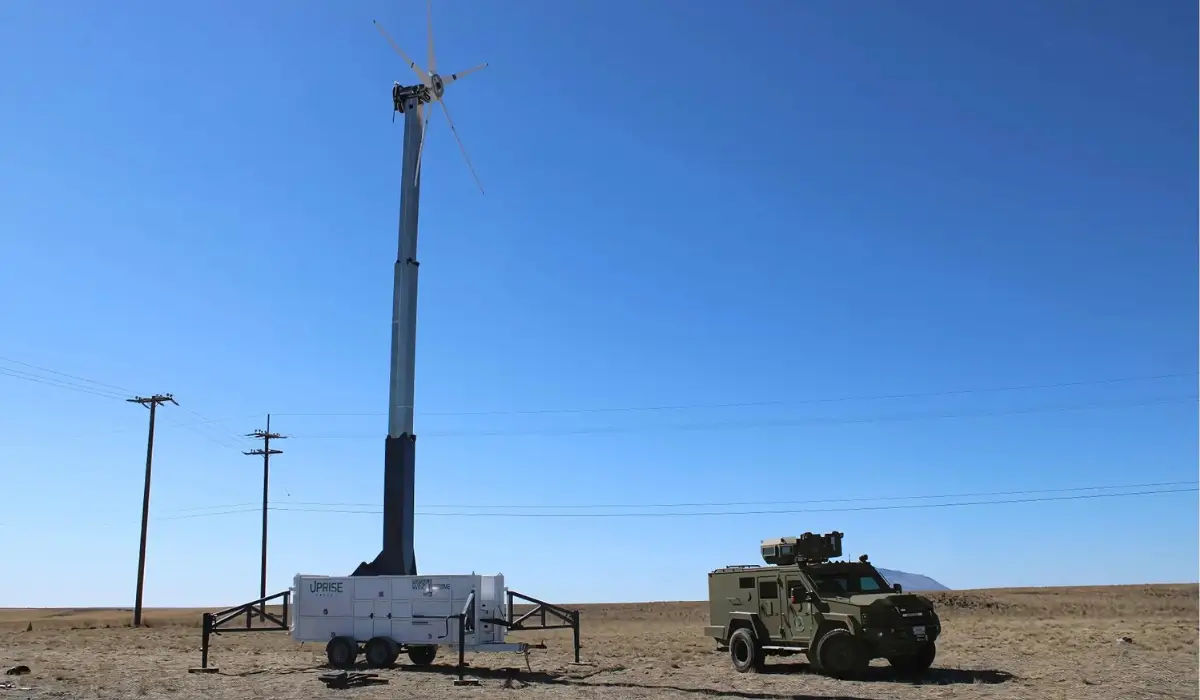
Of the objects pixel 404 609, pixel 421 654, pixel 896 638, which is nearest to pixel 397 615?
pixel 404 609

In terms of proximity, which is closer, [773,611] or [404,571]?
[773,611]

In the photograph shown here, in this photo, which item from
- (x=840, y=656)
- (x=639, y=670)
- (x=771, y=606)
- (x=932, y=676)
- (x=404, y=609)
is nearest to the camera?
(x=840, y=656)

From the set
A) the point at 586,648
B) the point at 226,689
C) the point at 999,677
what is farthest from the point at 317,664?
the point at 999,677

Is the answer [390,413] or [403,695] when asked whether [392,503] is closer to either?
[390,413]

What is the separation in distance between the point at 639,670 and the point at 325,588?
7809 mm

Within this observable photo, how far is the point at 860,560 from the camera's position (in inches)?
872

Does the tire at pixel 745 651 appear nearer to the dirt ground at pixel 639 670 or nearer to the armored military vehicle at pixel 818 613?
the armored military vehicle at pixel 818 613

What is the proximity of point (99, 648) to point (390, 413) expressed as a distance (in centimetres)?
1425

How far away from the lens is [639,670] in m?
23.1

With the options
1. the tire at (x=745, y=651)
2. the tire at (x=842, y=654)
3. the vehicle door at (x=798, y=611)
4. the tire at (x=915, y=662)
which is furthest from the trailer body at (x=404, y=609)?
the tire at (x=915, y=662)

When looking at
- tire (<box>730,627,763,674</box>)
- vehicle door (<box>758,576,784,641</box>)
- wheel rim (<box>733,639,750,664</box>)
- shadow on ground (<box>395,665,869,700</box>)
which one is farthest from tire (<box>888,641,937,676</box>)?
shadow on ground (<box>395,665,869,700</box>)

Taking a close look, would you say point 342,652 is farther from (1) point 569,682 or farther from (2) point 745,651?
(2) point 745,651

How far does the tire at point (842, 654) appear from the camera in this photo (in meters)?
19.7

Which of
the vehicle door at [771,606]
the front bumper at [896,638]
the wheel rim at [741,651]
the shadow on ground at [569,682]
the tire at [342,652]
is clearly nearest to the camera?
the shadow on ground at [569,682]
